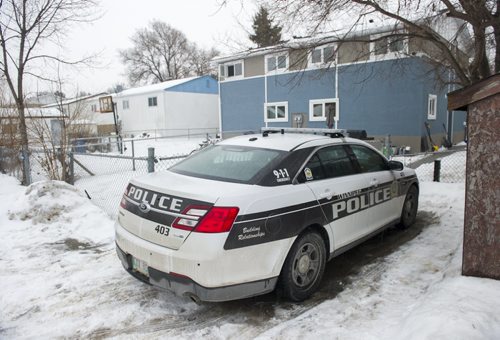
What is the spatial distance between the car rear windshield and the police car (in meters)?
0.01

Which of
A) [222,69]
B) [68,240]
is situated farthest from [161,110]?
[68,240]

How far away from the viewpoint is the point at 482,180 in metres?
3.53

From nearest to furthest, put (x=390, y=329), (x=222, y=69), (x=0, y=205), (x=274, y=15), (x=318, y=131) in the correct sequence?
(x=390, y=329) < (x=318, y=131) < (x=0, y=205) < (x=274, y=15) < (x=222, y=69)

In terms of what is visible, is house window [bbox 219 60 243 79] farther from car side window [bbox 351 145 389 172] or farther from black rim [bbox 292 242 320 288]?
black rim [bbox 292 242 320 288]

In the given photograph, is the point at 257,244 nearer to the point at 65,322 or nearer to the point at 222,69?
the point at 65,322

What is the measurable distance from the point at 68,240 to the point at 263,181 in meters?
3.62

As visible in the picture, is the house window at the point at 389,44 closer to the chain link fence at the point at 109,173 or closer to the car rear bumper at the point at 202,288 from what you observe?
the chain link fence at the point at 109,173

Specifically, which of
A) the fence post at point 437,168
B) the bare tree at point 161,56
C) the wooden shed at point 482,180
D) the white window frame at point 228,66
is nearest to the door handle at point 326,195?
the wooden shed at point 482,180

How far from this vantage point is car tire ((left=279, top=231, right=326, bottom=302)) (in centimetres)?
348

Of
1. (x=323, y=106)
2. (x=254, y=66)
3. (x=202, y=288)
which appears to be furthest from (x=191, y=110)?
(x=202, y=288)

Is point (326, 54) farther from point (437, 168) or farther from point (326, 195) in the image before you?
point (326, 195)

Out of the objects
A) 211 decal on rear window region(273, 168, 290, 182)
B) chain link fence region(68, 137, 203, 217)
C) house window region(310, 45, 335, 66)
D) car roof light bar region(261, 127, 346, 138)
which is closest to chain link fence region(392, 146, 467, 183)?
house window region(310, 45, 335, 66)

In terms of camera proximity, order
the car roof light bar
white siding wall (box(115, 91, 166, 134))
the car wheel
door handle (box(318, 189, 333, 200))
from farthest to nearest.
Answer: white siding wall (box(115, 91, 166, 134))
the car wheel
the car roof light bar
door handle (box(318, 189, 333, 200))

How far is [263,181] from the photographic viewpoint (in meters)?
3.45
